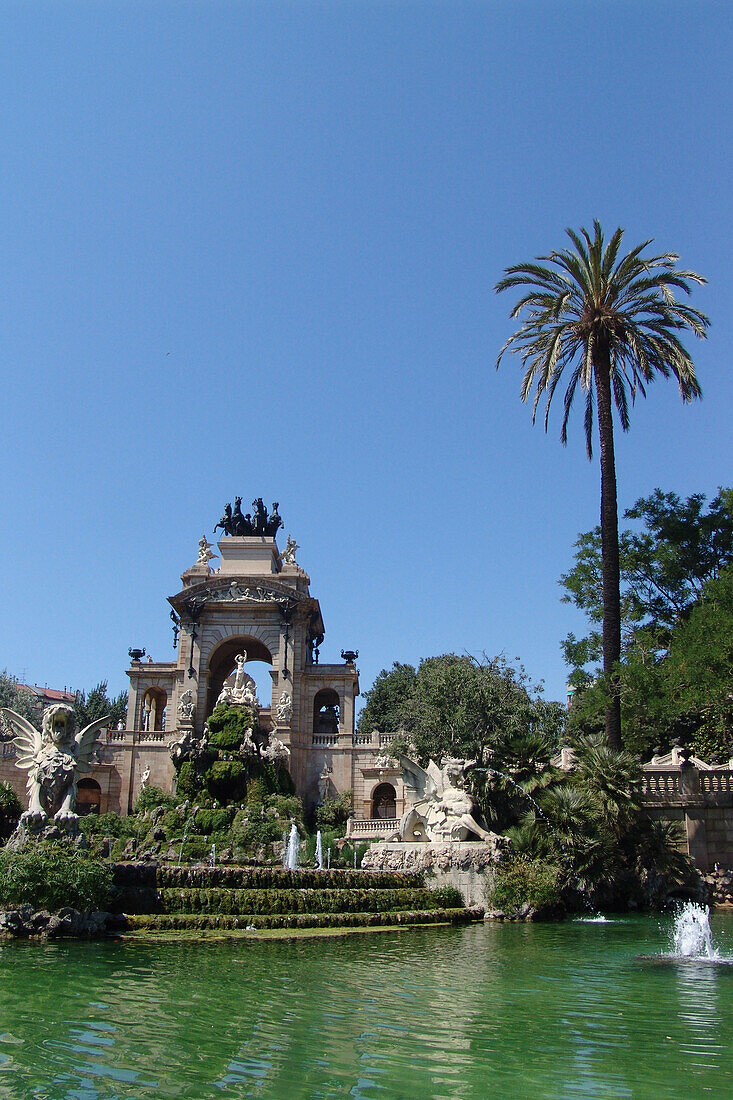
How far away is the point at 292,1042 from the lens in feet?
26.7

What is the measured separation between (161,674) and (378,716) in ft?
78.7

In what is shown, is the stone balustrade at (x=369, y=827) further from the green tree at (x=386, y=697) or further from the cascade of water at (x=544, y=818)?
the green tree at (x=386, y=697)

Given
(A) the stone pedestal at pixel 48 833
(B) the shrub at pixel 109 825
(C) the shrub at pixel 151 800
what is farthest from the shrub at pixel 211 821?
(A) the stone pedestal at pixel 48 833

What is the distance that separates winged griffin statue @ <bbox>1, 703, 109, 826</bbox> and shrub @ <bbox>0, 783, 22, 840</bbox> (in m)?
10.2

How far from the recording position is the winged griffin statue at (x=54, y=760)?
1889 cm

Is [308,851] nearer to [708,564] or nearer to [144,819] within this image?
[144,819]


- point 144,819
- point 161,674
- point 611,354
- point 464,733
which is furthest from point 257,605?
point 611,354

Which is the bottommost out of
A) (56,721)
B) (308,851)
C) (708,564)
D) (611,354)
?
(308,851)

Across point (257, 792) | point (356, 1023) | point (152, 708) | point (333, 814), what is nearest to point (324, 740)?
point (333, 814)

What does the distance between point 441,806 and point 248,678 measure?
81.3ft

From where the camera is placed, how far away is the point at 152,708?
52.8m

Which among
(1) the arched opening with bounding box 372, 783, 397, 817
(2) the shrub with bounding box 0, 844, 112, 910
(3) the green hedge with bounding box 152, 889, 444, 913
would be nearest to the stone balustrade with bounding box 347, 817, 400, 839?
(1) the arched opening with bounding box 372, 783, 397, 817

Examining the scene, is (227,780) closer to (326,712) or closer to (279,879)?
(326,712)

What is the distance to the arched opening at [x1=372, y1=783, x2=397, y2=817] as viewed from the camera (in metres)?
49.4
